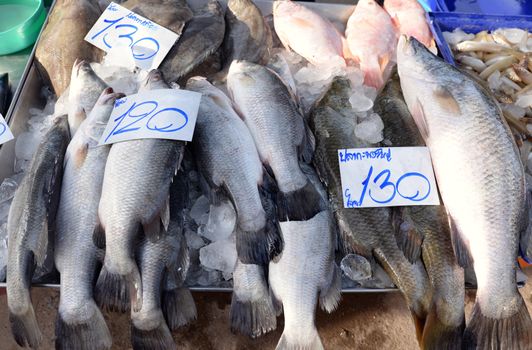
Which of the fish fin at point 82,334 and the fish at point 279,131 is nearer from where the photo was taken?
the fish fin at point 82,334

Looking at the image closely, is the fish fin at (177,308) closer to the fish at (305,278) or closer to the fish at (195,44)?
the fish at (305,278)

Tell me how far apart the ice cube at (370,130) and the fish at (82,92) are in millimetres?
1030

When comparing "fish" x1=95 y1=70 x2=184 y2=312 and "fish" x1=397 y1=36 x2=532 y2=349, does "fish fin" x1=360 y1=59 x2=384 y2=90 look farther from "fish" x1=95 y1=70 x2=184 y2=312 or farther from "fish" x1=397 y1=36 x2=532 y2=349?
"fish" x1=95 y1=70 x2=184 y2=312

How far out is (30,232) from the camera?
136 cm

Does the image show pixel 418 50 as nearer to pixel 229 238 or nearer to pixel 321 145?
pixel 321 145

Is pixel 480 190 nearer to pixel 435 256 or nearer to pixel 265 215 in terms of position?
pixel 435 256

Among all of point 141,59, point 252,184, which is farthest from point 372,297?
point 141,59

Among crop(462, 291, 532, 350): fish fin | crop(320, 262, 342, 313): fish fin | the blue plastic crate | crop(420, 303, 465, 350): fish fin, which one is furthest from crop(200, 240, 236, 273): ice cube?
the blue plastic crate

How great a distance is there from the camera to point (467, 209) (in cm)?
143

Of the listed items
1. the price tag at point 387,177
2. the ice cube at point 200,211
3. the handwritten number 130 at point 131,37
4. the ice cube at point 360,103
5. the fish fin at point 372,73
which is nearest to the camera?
the price tag at point 387,177

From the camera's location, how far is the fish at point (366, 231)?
1472 millimetres

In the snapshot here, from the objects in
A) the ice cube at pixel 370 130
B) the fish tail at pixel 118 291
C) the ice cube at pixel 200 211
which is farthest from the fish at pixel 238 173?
the ice cube at pixel 370 130

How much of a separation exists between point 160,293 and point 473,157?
45.1 inches

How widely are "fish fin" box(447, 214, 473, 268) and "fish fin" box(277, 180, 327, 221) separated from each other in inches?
17.9
